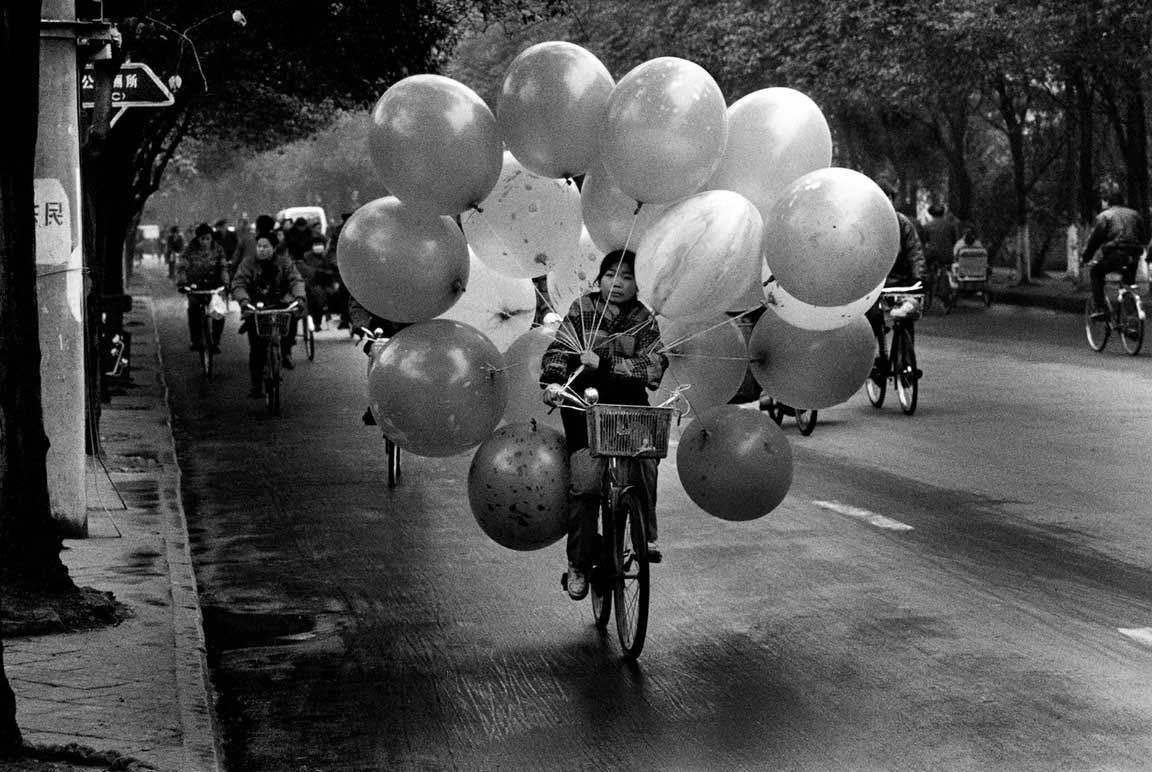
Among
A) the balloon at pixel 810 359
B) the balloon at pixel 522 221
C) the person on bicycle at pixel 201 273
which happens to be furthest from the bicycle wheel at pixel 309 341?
the balloon at pixel 810 359

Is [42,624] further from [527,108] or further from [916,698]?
[916,698]

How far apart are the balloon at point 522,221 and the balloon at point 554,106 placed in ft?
0.96

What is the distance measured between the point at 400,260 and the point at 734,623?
2.27 metres

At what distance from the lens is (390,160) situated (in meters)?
7.90

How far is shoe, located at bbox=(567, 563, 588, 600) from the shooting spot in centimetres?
814

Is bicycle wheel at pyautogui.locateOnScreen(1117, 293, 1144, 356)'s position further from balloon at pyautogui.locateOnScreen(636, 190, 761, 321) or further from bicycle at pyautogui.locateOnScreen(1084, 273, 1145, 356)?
balloon at pyautogui.locateOnScreen(636, 190, 761, 321)

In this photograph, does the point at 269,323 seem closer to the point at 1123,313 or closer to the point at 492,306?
the point at 1123,313

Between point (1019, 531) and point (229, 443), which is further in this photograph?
point (229, 443)

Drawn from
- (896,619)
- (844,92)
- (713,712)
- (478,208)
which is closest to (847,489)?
(896,619)

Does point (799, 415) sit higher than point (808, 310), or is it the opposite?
point (808, 310)

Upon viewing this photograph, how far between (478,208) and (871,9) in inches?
1002

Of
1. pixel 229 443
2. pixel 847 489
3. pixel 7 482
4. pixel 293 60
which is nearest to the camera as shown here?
pixel 7 482

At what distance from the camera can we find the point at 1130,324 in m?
21.5

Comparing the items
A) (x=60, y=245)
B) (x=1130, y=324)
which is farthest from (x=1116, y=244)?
(x=60, y=245)
